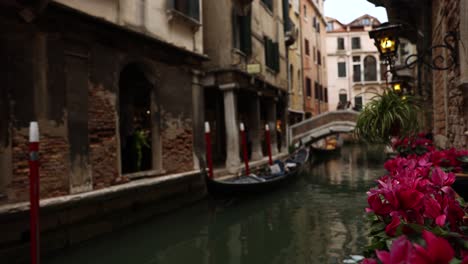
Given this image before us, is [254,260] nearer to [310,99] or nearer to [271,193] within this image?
[271,193]

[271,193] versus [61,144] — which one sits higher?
[61,144]

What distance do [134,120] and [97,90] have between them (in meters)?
2.28

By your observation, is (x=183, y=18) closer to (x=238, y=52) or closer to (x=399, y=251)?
(x=238, y=52)

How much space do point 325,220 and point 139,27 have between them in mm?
4699

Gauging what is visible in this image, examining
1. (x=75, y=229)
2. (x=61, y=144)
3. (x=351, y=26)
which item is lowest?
(x=75, y=229)

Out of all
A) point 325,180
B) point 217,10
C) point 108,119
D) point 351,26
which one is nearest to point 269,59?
point 217,10

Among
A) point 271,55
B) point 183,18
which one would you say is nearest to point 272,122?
point 271,55

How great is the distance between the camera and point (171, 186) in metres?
7.51

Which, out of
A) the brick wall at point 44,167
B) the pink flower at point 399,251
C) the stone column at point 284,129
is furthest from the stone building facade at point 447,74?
the stone column at point 284,129

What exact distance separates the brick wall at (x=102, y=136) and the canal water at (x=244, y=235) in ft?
3.02

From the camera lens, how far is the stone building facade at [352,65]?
3319 cm

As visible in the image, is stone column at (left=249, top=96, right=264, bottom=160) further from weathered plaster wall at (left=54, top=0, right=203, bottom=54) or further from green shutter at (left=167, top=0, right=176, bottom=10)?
green shutter at (left=167, top=0, right=176, bottom=10)

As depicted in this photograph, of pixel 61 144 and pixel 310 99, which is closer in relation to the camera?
pixel 61 144

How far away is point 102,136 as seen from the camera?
621 centimetres
